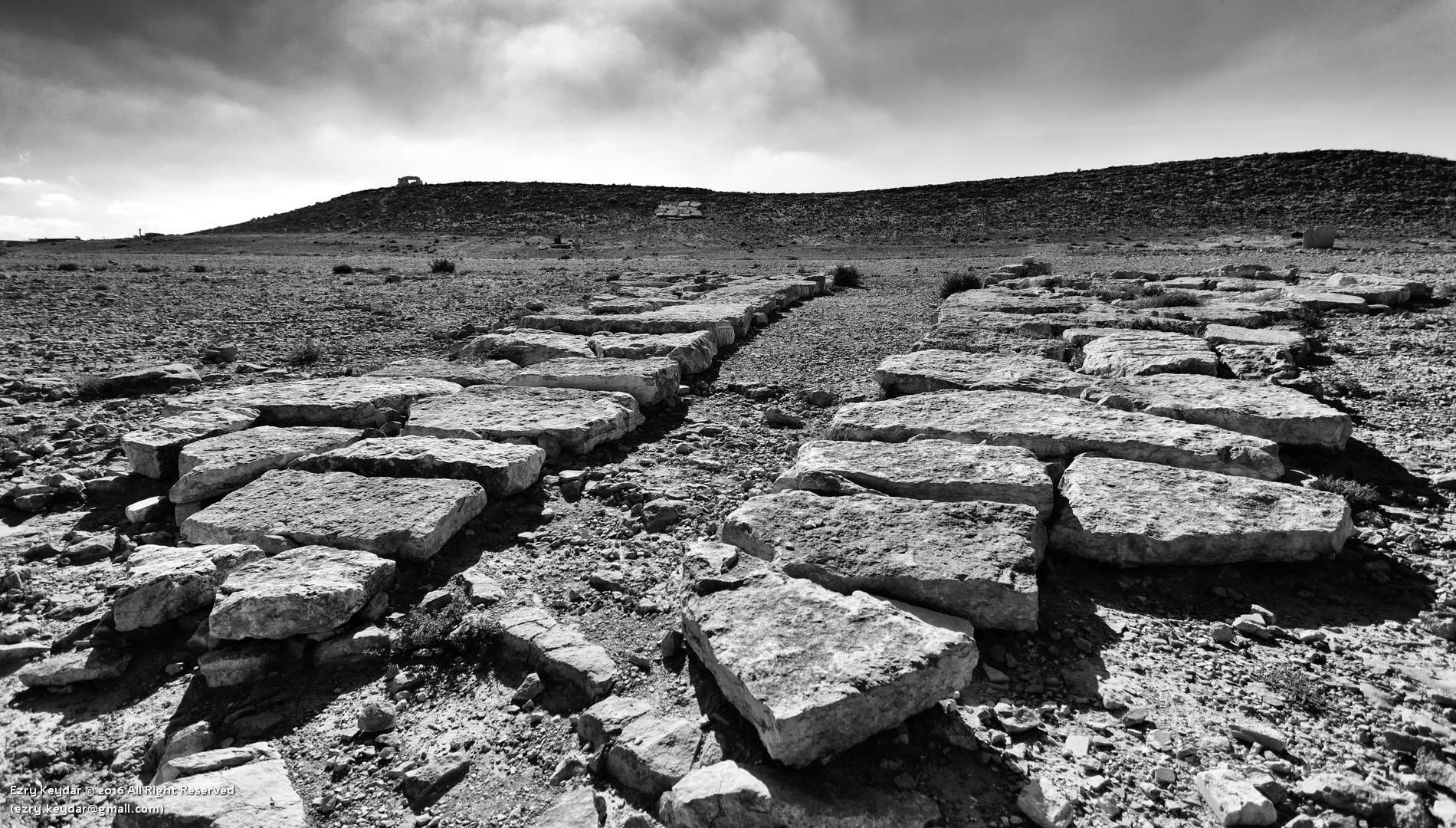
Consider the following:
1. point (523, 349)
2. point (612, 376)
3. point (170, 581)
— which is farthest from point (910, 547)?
point (523, 349)

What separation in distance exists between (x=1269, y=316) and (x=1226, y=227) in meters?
23.1

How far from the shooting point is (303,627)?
7.68 ft

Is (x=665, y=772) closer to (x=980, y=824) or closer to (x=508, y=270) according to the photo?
(x=980, y=824)

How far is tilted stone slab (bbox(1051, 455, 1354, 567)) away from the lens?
2537 mm

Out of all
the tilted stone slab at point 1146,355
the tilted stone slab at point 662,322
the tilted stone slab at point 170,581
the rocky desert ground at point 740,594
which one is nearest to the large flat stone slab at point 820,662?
the rocky desert ground at point 740,594

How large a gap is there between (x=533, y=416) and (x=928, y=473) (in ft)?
7.16

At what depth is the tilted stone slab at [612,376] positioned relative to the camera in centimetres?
466

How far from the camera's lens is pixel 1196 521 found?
2600 millimetres

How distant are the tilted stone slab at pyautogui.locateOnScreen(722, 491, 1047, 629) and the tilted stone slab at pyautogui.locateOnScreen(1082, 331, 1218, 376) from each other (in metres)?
2.39

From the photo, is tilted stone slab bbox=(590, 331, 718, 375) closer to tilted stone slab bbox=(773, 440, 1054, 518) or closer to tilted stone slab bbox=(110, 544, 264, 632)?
tilted stone slab bbox=(773, 440, 1054, 518)

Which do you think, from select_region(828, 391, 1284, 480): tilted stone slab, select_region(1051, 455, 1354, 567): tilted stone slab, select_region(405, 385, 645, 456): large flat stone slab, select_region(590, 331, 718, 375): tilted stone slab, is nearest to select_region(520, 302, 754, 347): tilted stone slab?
select_region(590, 331, 718, 375): tilted stone slab

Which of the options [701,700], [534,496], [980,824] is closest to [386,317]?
[534,496]

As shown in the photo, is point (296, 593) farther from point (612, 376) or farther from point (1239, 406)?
point (1239, 406)

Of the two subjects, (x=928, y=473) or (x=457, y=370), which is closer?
(x=928, y=473)
